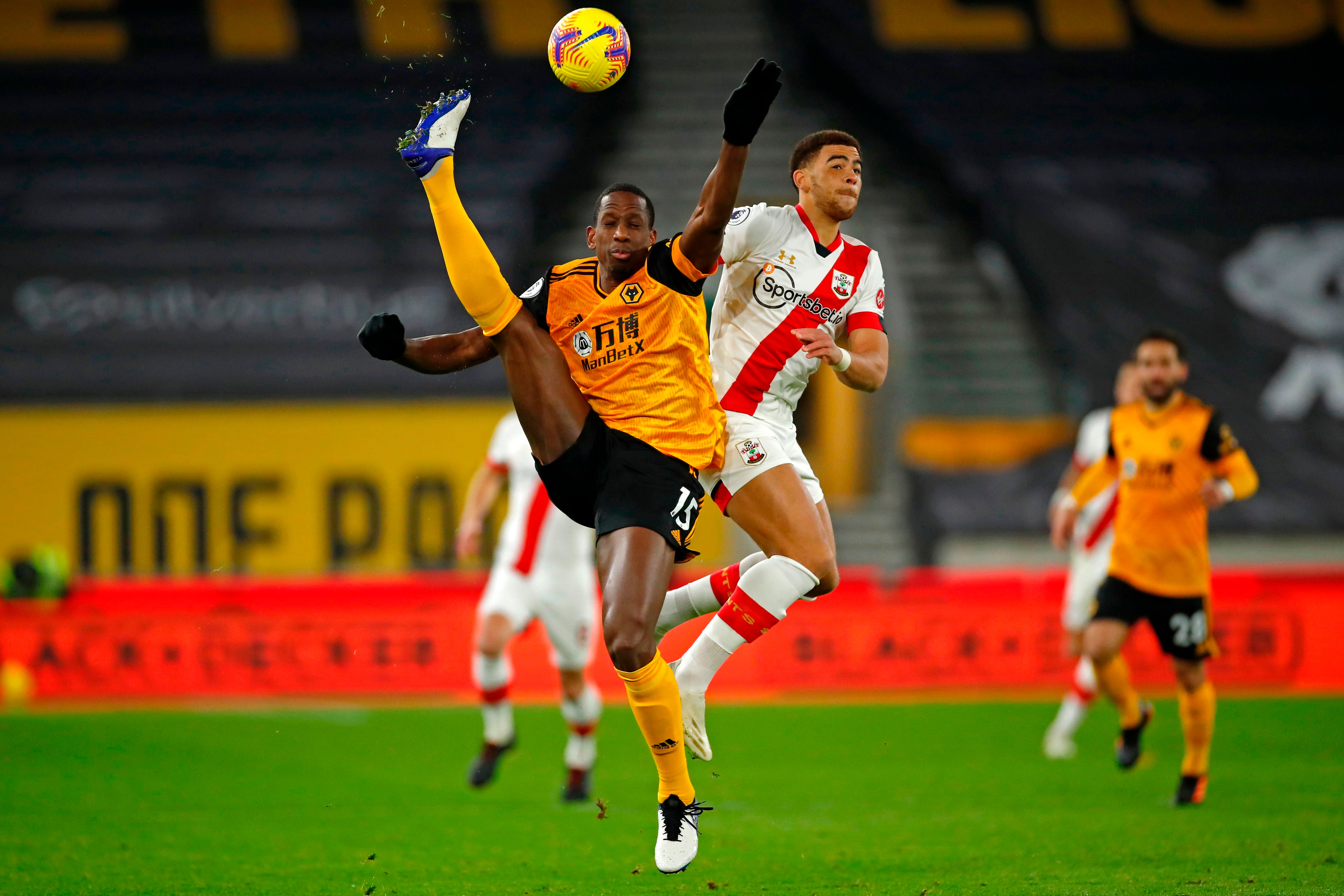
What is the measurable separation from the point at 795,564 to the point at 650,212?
58.7 inches

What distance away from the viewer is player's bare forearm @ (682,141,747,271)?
16.3 ft

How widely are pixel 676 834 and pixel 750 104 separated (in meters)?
2.67

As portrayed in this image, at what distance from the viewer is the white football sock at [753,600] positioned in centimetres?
545

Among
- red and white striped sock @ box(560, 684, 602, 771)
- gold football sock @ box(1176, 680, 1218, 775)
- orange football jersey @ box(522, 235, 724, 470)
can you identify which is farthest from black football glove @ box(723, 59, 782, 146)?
gold football sock @ box(1176, 680, 1218, 775)

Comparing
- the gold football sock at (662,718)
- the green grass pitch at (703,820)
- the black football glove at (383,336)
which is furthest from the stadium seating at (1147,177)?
the black football glove at (383,336)

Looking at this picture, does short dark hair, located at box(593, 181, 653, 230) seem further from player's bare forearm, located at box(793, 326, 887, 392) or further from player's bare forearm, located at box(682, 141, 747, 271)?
player's bare forearm, located at box(793, 326, 887, 392)

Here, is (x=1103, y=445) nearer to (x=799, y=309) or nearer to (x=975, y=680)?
(x=975, y=680)

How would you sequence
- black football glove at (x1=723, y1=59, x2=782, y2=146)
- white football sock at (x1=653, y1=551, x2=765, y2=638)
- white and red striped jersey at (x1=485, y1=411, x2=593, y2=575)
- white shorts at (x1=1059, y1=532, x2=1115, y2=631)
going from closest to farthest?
1. black football glove at (x1=723, y1=59, x2=782, y2=146)
2. white football sock at (x1=653, y1=551, x2=765, y2=638)
3. white and red striped jersey at (x1=485, y1=411, x2=593, y2=575)
4. white shorts at (x1=1059, y1=532, x2=1115, y2=631)

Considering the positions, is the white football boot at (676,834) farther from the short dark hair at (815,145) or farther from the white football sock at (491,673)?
the white football sock at (491,673)

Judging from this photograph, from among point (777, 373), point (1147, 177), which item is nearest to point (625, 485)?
point (777, 373)

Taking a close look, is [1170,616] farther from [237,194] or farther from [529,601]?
[237,194]

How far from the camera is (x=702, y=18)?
18547 mm

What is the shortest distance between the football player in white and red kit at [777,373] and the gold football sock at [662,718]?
0.19 metres

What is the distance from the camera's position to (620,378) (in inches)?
216
